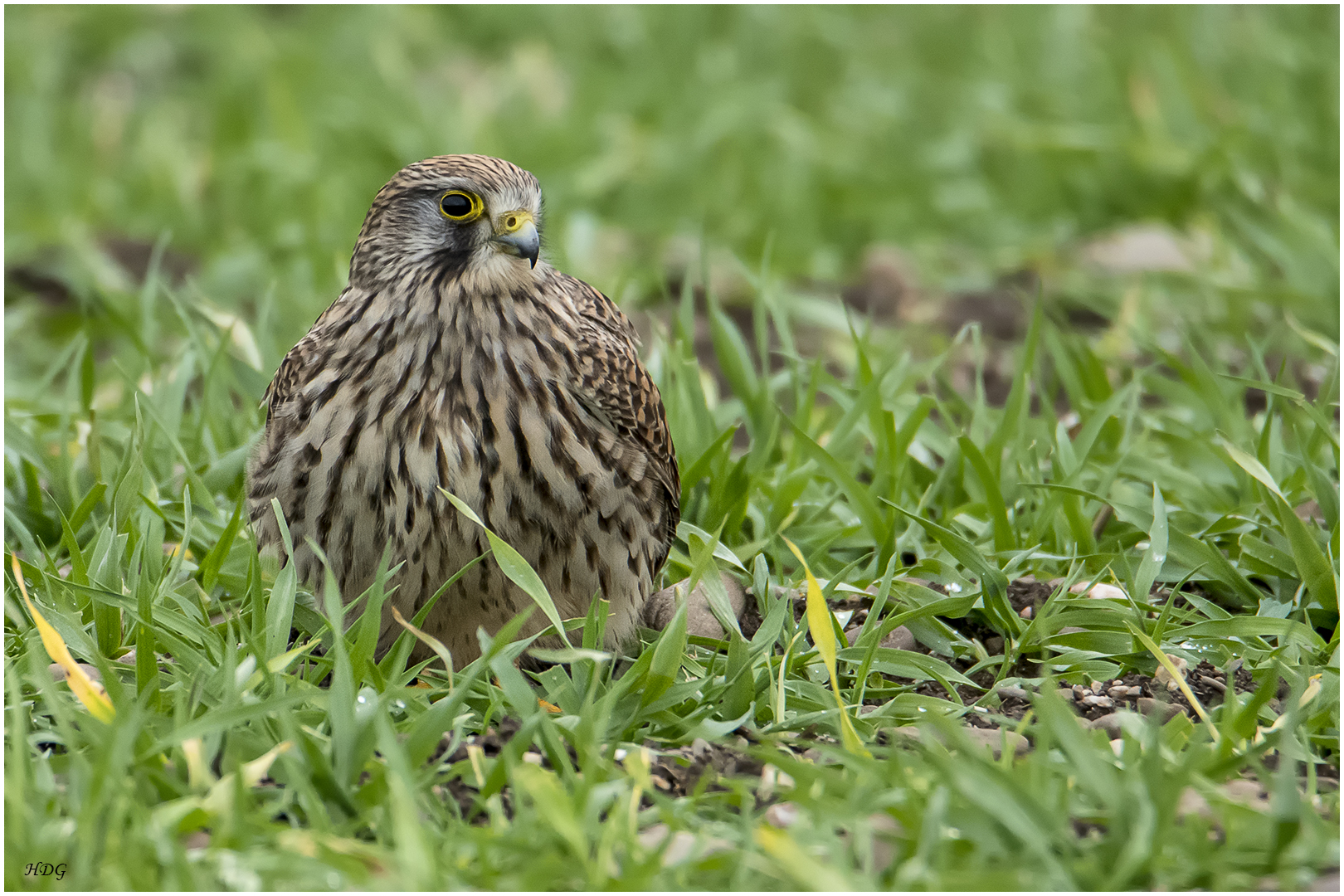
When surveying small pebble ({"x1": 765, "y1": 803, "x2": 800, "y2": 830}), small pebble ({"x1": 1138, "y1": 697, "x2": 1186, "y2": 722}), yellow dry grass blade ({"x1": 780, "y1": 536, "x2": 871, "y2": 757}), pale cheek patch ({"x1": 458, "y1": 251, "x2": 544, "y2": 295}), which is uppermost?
pale cheek patch ({"x1": 458, "y1": 251, "x2": 544, "y2": 295})

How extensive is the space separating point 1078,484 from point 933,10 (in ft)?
21.0

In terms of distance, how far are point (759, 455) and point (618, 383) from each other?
101cm

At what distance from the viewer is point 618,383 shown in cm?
357

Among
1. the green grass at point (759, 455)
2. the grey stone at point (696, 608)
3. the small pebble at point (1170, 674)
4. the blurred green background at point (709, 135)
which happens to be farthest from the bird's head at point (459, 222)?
the blurred green background at point (709, 135)

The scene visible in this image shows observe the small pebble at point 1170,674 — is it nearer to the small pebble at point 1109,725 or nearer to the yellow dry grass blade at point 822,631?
the small pebble at point 1109,725

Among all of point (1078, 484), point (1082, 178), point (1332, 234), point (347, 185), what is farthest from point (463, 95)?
point (1078, 484)

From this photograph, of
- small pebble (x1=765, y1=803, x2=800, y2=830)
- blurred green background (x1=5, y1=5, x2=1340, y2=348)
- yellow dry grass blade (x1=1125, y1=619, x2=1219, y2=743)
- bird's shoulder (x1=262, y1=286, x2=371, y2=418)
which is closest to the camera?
small pebble (x1=765, y1=803, x2=800, y2=830)

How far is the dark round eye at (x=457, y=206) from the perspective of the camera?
11.2 feet

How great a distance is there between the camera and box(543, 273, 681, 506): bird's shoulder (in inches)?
140

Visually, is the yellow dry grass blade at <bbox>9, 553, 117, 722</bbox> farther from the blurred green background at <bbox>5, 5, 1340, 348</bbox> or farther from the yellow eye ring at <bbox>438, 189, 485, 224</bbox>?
the blurred green background at <bbox>5, 5, 1340, 348</bbox>

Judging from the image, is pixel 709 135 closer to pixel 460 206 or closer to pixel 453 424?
pixel 460 206

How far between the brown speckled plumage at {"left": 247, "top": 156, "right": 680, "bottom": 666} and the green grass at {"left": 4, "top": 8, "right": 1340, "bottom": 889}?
0.22 metres

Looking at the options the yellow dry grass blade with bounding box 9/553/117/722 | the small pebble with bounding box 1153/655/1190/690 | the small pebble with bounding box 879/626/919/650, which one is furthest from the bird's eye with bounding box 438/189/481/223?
the small pebble with bounding box 1153/655/1190/690

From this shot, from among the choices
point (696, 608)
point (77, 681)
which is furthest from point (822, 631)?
point (77, 681)
